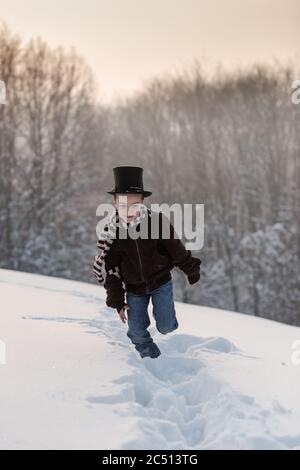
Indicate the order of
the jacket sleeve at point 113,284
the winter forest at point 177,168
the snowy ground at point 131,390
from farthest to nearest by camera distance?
the winter forest at point 177,168 → the jacket sleeve at point 113,284 → the snowy ground at point 131,390

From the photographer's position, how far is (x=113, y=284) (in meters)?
3.91

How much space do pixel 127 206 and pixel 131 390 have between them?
4.28 feet

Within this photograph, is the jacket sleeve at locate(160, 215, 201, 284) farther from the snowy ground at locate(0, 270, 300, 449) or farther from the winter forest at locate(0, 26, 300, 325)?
the winter forest at locate(0, 26, 300, 325)

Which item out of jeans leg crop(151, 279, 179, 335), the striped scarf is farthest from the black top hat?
jeans leg crop(151, 279, 179, 335)

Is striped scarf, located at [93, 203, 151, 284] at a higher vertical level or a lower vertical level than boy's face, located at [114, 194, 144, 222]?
lower

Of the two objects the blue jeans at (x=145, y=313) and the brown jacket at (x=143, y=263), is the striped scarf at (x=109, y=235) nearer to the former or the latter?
the brown jacket at (x=143, y=263)

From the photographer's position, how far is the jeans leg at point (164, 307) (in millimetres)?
3986

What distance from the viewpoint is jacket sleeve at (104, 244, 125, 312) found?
390 cm

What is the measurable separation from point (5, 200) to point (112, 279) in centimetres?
1957

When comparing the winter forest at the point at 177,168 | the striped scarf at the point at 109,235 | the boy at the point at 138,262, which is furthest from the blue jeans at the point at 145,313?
the winter forest at the point at 177,168

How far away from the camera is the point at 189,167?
24.7m

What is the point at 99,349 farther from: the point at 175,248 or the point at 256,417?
the point at 256,417

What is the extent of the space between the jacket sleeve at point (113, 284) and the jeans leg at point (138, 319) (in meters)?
0.09
